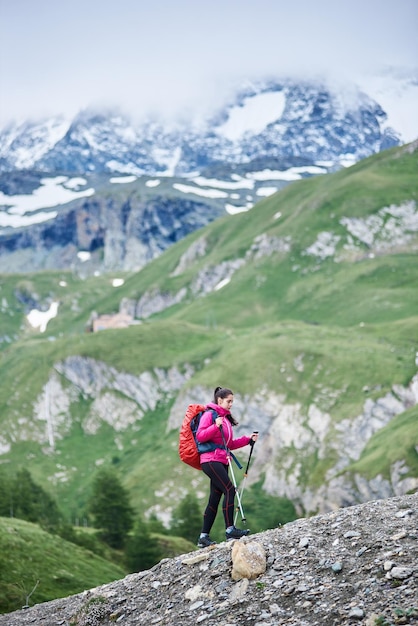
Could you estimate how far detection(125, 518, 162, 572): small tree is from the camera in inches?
4419

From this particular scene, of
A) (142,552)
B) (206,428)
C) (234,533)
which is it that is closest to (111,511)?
(142,552)

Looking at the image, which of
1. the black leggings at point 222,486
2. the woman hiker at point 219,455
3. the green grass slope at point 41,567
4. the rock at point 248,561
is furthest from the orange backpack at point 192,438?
the green grass slope at point 41,567

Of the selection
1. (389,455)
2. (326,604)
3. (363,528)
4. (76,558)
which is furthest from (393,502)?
(389,455)

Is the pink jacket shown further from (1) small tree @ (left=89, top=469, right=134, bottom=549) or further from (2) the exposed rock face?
(1) small tree @ (left=89, top=469, right=134, bottom=549)

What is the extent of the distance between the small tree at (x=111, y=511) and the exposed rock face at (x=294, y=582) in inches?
4158

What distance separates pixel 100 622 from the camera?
24938mm

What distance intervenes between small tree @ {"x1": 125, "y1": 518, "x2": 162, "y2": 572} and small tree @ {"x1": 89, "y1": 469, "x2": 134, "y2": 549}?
13662mm

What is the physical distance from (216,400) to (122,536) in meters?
109

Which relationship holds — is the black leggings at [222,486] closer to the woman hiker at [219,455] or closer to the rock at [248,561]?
the woman hiker at [219,455]

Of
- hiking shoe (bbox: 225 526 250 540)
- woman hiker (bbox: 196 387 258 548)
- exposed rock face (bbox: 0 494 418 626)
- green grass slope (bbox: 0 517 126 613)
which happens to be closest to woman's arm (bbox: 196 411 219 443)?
woman hiker (bbox: 196 387 258 548)

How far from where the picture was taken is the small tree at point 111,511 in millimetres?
130500

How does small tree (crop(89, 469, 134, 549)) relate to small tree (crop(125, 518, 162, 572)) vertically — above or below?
below

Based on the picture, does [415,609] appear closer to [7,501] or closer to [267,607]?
[267,607]

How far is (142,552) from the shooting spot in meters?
113
